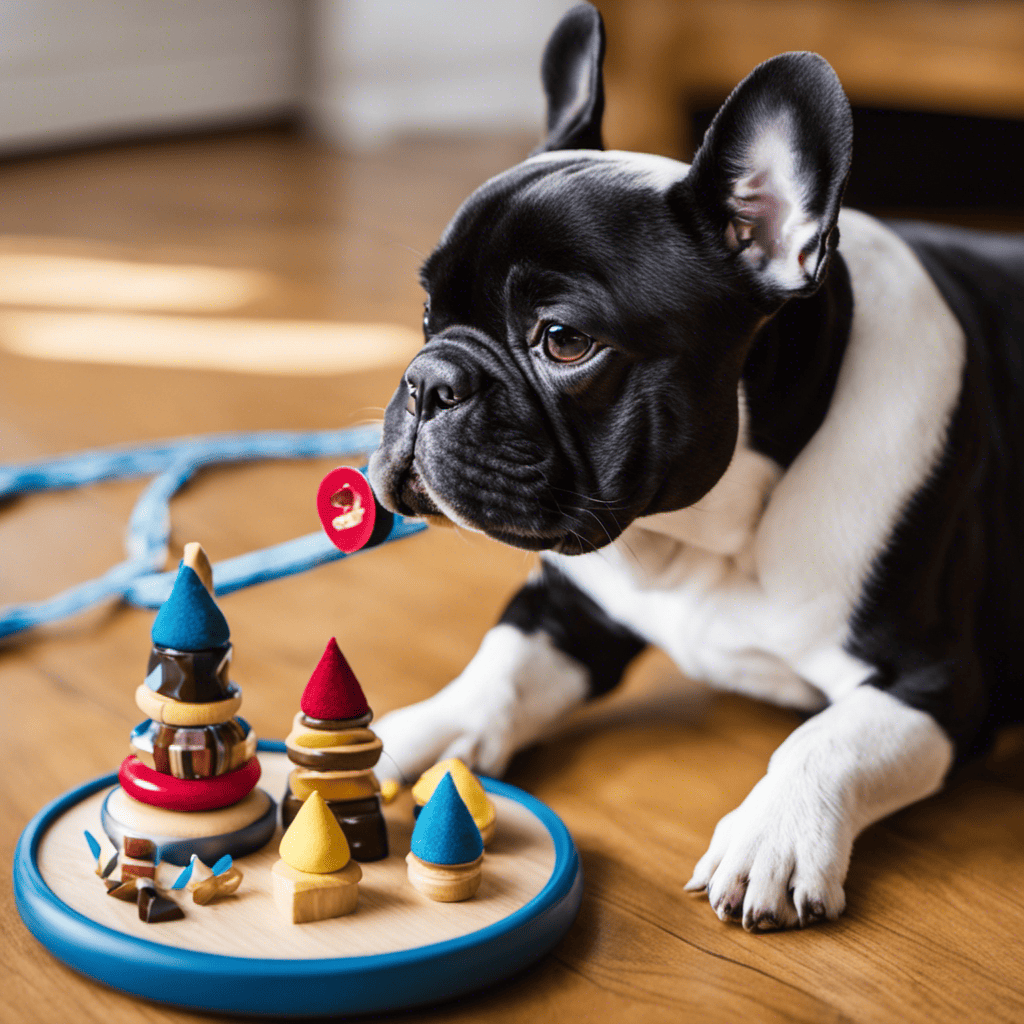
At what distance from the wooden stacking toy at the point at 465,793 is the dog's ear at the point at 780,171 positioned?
1.40ft

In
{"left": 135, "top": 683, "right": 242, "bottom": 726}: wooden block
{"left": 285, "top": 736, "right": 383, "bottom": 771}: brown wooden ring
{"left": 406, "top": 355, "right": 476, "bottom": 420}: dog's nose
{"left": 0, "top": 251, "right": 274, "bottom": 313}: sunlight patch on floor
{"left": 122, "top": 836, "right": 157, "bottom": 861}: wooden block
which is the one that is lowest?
{"left": 0, "top": 251, "right": 274, "bottom": 313}: sunlight patch on floor

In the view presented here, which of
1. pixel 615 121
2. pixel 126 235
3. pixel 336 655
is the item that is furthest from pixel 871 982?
pixel 126 235

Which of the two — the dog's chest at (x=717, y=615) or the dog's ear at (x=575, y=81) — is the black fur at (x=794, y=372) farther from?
the dog's ear at (x=575, y=81)

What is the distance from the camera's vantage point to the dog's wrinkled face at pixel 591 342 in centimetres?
100

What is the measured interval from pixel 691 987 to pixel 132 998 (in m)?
0.37

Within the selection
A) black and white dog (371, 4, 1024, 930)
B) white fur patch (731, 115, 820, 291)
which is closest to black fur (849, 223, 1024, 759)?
black and white dog (371, 4, 1024, 930)

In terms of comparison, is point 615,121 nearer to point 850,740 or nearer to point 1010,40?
point 1010,40

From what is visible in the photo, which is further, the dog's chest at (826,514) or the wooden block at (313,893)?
the dog's chest at (826,514)

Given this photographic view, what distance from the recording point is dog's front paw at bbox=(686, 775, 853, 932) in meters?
0.97

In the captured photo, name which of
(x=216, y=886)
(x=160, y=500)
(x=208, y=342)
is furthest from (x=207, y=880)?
(x=208, y=342)

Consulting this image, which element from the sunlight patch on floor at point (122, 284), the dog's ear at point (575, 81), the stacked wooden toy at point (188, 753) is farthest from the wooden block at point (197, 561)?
the sunlight patch on floor at point (122, 284)

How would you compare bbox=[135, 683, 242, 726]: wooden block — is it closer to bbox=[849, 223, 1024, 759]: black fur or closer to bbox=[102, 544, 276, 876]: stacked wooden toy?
bbox=[102, 544, 276, 876]: stacked wooden toy

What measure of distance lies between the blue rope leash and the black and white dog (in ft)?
0.63

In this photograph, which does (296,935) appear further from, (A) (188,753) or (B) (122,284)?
(B) (122,284)
